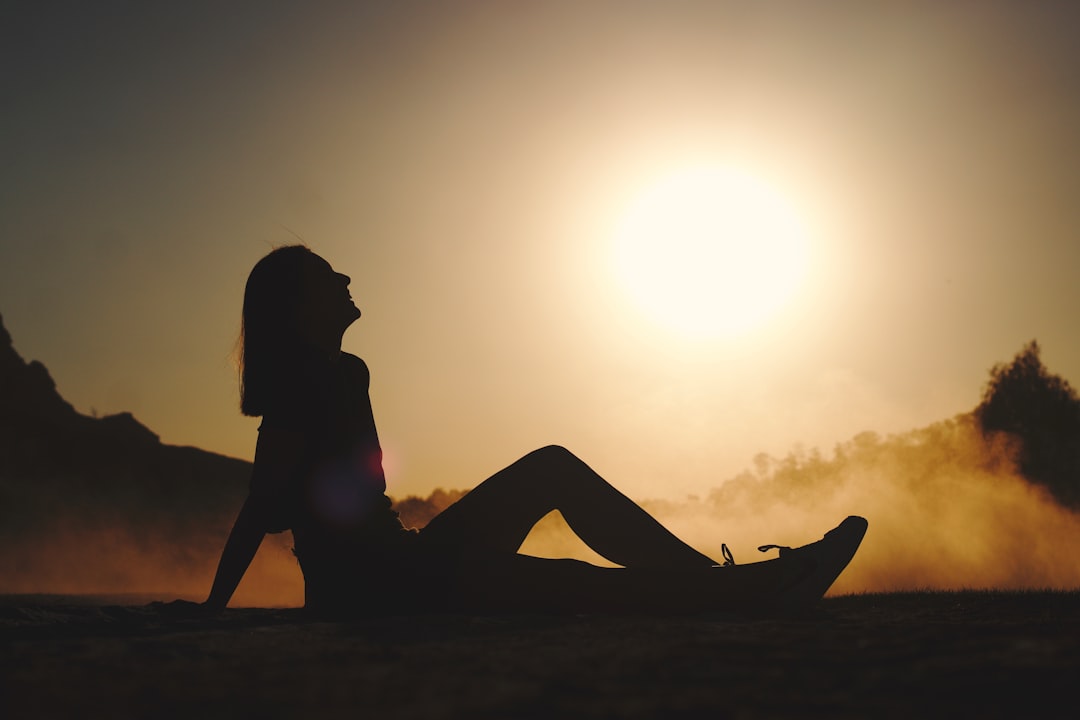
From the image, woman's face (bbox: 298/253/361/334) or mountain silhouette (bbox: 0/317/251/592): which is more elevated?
mountain silhouette (bbox: 0/317/251/592)

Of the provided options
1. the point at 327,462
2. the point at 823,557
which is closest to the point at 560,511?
the point at 327,462

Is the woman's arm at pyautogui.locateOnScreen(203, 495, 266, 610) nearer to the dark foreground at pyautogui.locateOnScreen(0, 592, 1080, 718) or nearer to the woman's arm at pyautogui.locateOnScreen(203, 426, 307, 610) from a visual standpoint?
the woman's arm at pyautogui.locateOnScreen(203, 426, 307, 610)

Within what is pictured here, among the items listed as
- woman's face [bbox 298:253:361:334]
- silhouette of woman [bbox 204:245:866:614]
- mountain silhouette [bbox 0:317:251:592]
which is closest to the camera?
silhouette of woman [bbox 204:245:866:614]

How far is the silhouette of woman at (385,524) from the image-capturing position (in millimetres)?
5031

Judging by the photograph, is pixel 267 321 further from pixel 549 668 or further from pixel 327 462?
pixel 549 668

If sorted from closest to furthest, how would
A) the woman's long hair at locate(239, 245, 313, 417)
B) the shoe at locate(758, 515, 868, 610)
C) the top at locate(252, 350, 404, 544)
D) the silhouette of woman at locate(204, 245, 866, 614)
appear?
1. the silhouette of woman at locate(204, 245, 866, 614)
2. the shoe at locate(758, 515, 868, 610)
3. the top at locate(252, 350, 404, 544)
4. the woman's long hair at locate(239, 245, 313, 417)

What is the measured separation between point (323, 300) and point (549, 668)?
3772 millimetres

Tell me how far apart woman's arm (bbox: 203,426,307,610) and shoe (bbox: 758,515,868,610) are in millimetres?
3143

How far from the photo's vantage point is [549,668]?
2.98 meters

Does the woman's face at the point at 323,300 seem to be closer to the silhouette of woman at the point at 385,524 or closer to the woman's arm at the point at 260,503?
the silhouette of woman at the point at 385,524

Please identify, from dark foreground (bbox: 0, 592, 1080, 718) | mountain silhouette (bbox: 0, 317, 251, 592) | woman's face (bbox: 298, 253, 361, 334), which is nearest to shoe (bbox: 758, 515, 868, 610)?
dark foreground (bbox: 0, 592, 1080, 718)

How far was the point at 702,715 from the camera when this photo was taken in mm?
2189

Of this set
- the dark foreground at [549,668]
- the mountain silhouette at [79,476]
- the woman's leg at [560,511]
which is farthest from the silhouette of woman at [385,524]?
the mountain silhouette at [79,476]

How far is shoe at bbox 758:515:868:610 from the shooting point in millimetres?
5180
